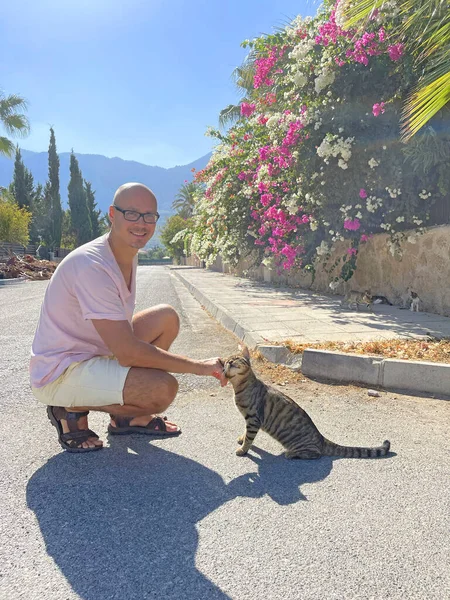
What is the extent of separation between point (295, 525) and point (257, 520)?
180mm

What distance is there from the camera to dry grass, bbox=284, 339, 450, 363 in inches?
177

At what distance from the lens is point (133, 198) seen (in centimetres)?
282

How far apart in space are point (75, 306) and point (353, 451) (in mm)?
1982

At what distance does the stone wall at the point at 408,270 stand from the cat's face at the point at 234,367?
5497 mm

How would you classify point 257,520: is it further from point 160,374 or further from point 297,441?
point 160,374

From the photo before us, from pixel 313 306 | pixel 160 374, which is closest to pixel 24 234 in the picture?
pixel 313 306

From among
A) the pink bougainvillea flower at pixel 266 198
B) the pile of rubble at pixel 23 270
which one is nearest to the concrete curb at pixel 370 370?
the pink bougainvillea flower at pixel 266 198

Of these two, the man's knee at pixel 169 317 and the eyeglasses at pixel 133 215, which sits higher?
the eyeglasses at pixel 133 215

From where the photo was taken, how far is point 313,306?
8719 millimetres

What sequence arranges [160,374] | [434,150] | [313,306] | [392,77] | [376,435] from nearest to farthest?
1. [160,374]
2. [376,435]
3. [434,150]
4. [392,77]
5. [313,306]

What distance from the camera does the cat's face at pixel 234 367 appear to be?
2.96m

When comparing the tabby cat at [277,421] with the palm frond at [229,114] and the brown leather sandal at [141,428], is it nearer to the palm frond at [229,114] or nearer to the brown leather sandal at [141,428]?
the brown leather sandal at [141,428]

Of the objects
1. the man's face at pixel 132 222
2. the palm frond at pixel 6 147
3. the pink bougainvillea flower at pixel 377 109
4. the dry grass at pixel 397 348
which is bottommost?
the dry grass at pixel 397 348

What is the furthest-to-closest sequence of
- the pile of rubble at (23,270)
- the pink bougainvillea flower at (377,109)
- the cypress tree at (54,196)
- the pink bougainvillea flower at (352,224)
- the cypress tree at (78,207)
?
the cypress tree at (78,207), the cypress tree at (54,196), the pile of rubble at (23,270), the pink bougainvillea flower at (352,224), the pink bougainvillea flower at (377,109)
